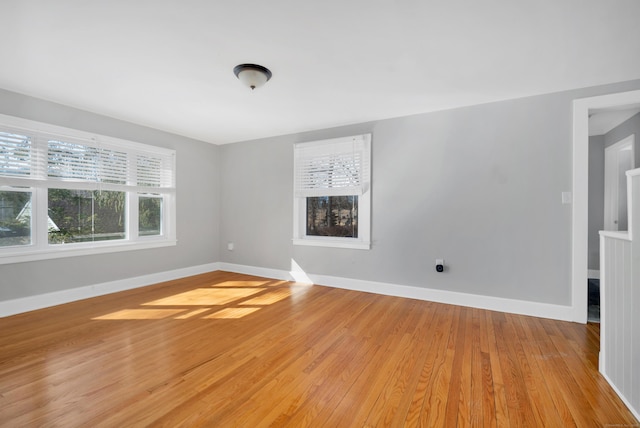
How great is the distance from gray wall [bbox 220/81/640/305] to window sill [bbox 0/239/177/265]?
8.17ft

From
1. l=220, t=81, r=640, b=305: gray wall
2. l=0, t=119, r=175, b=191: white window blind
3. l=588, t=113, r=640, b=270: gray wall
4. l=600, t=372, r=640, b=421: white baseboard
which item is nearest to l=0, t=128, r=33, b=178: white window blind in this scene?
l=0, t=119, r=175, b=191: white window blind

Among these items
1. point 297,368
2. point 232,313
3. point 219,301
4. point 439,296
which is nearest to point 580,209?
point 439,296

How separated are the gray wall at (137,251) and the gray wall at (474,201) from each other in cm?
212

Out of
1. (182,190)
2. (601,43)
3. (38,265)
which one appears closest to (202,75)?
(182,190)

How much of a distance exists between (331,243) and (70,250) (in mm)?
3400

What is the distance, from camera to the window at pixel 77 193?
9.92ft

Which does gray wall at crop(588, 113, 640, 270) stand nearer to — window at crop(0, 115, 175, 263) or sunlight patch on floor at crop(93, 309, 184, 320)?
sunlight patch on floor at crop(93, 309, 184, 320)

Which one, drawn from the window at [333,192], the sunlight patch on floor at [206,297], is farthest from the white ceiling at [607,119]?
the sunlight patch on floor at [206,297]

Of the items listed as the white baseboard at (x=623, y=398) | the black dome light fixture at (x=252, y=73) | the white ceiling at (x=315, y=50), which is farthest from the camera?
the black dome light fixture at (x=252, y=73)

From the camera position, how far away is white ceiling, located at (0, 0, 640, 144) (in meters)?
1.80

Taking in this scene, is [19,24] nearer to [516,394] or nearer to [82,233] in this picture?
[82,233]

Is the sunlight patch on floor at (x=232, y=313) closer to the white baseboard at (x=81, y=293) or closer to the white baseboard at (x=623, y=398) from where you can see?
the white baseboard at (x=81, y=293)

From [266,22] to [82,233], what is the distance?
3.59 meters

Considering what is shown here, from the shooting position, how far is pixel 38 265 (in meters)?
3.15
